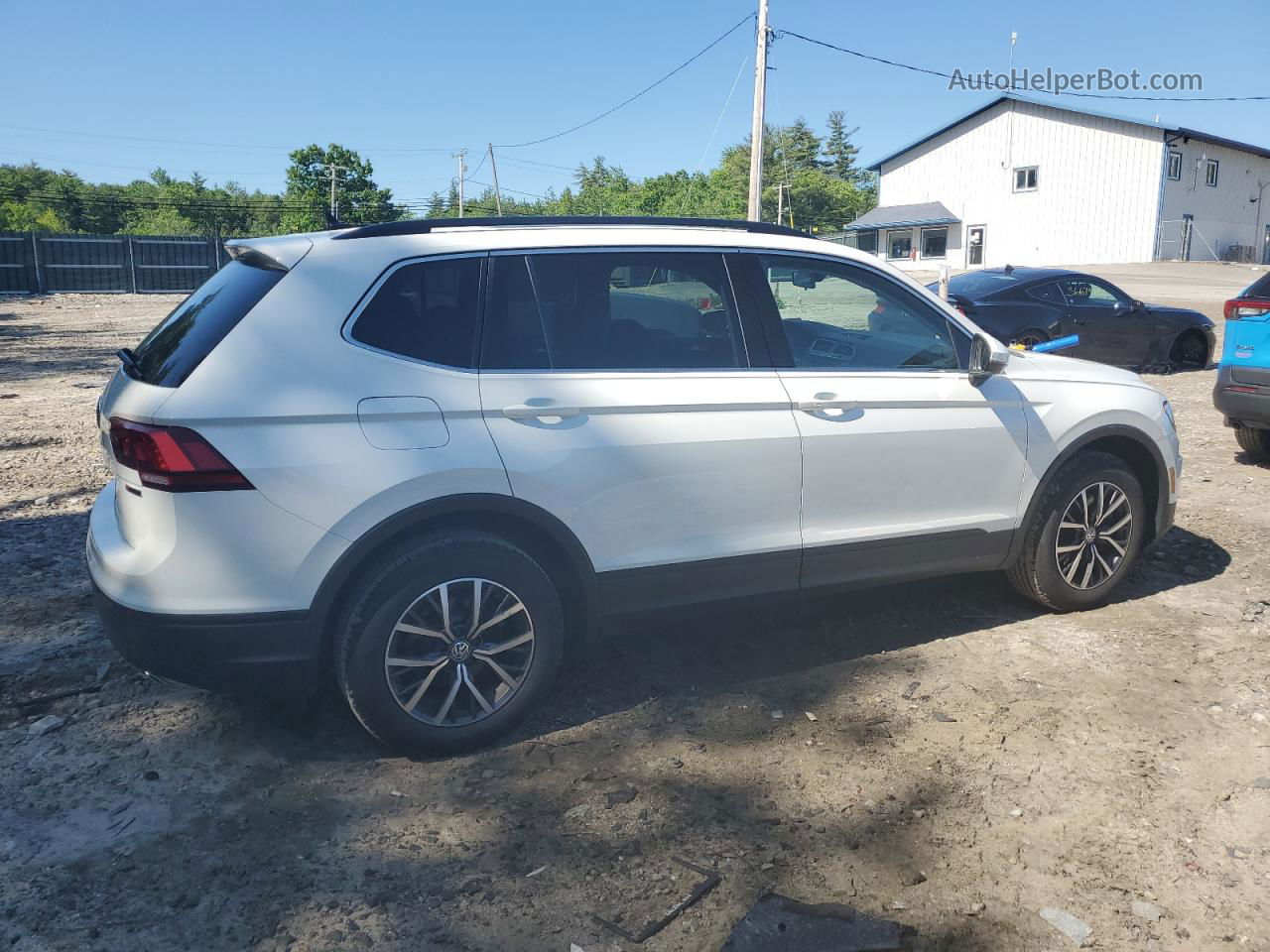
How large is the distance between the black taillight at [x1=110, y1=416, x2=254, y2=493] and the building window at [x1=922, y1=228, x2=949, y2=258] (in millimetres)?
52723

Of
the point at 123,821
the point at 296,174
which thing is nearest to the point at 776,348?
the point at 123,821

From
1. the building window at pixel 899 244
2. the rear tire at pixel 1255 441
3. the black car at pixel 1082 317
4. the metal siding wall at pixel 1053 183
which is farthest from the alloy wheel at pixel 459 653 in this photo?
the building window at pixel 899 244

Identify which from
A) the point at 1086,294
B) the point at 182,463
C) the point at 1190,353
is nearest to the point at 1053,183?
the point at 1190,353

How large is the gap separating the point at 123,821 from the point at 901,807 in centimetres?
248

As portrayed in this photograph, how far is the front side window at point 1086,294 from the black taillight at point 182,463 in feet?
40.4

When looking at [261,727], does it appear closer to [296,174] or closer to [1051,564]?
[1051,564]

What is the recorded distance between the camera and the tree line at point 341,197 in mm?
74125

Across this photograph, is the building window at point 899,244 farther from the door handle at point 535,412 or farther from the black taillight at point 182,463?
the black taillight at point 182,463

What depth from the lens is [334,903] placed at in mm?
2807

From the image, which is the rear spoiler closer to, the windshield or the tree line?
the windshield

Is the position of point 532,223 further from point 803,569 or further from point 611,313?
point 803,569

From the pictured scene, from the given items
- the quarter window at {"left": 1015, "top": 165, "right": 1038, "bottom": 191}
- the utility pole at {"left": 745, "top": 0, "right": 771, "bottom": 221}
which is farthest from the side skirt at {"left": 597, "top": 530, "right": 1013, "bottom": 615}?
the quarter window at {"left": 1015, "top": 165, "right": 1038, "bottom": 191}

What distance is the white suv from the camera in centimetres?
321

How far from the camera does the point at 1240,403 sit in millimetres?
7738
